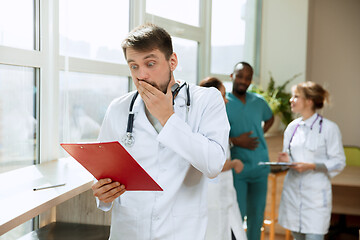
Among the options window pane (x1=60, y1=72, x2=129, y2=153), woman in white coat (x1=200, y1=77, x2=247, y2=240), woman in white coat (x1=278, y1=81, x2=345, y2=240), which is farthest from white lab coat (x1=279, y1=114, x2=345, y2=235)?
window pane (x1=60, y1=72, x2=129, y2=153)

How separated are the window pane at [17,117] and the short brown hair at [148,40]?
0.84 m

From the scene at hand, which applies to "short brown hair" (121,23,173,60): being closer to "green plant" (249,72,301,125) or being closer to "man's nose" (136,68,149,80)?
"man's nose" (136,68,149,80)

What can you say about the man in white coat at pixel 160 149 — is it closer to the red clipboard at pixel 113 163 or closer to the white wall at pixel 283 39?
the red clipboard at pixel 113 163

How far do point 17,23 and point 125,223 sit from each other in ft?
3.78

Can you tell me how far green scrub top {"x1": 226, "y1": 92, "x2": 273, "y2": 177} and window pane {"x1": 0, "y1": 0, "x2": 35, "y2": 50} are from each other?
155 cm

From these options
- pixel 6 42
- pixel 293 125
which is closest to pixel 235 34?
pixel 293 125

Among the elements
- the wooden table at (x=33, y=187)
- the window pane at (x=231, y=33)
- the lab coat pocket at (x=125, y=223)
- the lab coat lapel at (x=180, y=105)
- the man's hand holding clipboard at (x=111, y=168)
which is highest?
the window pane at (x=231, y=33)

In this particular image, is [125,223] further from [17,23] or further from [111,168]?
[17,23]

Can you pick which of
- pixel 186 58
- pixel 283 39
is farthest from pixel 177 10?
pixel 283 39

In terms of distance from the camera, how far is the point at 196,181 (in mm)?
1372

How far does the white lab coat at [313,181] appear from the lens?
275cm

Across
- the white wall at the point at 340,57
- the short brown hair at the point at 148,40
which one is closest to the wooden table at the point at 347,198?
the white wall at the point at 340,57

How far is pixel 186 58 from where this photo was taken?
363cm

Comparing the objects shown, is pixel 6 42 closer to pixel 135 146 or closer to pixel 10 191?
pixel 10 191
